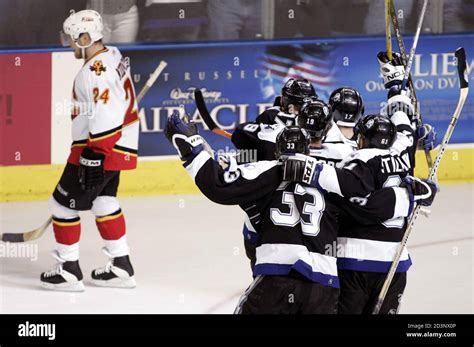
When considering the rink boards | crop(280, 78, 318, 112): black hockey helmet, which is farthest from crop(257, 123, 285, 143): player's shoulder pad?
the rink boards

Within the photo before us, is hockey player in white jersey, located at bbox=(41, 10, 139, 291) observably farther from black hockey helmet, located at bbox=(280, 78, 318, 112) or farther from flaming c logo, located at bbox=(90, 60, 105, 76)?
black hockey helmet, located at bbox=(280, 78, 318, 112)

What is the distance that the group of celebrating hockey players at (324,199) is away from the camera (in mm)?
5055

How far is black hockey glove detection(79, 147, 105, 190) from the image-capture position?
7016 mm

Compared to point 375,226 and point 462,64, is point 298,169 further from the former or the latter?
point 462,64

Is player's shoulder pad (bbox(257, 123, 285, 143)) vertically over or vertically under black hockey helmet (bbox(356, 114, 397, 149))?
under

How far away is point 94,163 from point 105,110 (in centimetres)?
28

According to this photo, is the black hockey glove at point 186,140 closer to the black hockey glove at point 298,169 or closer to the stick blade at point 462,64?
the black hockey glove at point 298,169

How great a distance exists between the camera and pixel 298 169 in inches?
197

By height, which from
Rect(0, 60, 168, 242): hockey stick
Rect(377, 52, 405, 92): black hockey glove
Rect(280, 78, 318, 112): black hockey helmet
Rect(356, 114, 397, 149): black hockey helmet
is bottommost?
Rect(0, 60, 168, 242): hockey stick

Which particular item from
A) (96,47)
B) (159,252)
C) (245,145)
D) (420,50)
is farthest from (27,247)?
(420,50)

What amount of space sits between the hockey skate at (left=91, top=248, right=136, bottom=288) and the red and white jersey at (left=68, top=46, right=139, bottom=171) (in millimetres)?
447

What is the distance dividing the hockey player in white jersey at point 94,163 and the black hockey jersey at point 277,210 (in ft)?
6.76

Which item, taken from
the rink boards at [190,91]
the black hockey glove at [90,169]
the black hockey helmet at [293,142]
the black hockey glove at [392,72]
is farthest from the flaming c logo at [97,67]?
the black hockey helmet at [293,142]

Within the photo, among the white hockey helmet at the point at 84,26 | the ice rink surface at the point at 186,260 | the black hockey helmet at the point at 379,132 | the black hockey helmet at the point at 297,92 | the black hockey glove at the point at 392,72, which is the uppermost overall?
the white hockey helmet at the point at 84,26
